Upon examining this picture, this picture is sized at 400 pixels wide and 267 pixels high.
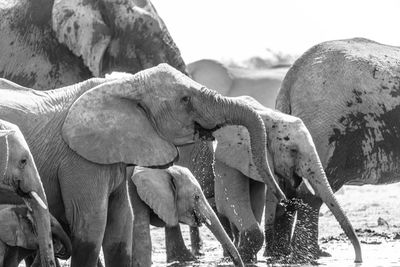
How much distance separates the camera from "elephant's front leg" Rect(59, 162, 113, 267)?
26.8 ft

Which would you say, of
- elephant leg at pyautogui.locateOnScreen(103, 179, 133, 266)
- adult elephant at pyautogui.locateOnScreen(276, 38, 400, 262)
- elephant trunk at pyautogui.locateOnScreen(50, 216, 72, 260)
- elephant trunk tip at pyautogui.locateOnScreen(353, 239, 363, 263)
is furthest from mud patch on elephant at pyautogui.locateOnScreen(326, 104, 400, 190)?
elephant trunk at pyautogui.locateOnScreen(50, 216, 72, 260)

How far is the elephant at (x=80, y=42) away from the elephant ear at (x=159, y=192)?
8.48 feet

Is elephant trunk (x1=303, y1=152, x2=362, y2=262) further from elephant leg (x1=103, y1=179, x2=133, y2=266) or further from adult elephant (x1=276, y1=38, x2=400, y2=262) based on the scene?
elephant leg (x1=103, y1=179, x2=133, y2=266)

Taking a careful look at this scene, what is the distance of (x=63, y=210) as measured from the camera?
8.28m

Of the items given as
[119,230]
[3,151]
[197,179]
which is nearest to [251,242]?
[197,179]

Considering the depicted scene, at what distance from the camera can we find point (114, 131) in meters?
8.27

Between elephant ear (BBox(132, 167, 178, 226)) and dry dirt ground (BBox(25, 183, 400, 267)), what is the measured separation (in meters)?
1.10

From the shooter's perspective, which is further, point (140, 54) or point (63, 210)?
point (140, 54)

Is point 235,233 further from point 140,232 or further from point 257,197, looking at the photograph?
point 140,232

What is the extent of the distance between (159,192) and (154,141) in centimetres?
140

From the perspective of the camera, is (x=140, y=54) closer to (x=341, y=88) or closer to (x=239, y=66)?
(x=341, y=88)

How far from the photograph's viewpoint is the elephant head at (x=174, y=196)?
954cm

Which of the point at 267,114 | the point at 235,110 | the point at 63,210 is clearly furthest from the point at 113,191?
the point at 267,114

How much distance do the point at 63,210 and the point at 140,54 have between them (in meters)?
4.23
